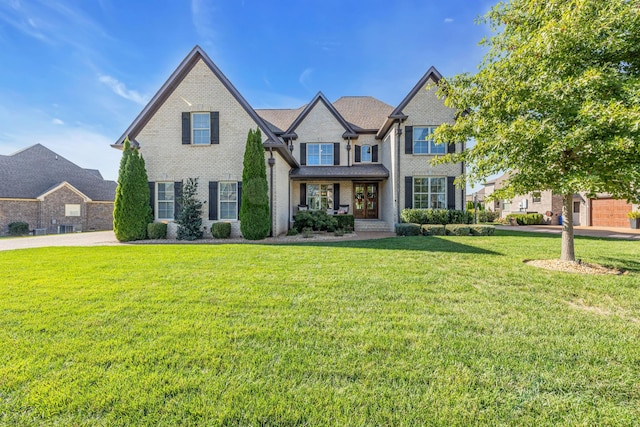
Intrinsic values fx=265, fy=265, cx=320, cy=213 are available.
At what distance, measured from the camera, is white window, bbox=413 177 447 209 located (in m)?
14.4

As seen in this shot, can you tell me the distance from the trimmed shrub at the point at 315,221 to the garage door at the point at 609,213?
1897cm

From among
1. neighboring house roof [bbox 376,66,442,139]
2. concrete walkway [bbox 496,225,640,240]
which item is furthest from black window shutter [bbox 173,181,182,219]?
concrete walkway [bbox 496,225,640,240]

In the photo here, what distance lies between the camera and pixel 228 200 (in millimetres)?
12242

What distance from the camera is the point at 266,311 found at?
12.0ft

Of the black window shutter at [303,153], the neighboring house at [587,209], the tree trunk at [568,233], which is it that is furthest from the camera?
the neighboring house at [587,209]

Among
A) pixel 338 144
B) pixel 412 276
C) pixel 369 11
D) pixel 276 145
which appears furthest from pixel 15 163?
pixel 412 276

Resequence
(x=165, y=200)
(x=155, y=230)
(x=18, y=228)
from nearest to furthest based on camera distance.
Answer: (x=155, y=230) < (x=165, y=200) < (x=18, y=228)

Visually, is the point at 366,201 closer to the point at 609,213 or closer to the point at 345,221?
the point at 345,221

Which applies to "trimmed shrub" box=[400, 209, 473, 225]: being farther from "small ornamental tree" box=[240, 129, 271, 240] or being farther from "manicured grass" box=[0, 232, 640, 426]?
"manicured grass" box=[0, 232, 640, 426]

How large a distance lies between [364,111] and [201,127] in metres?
11.3

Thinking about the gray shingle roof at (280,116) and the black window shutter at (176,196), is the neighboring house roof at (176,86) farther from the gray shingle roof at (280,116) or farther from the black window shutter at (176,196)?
the gray shingle roof at (280,116)

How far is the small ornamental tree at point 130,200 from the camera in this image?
1120cm

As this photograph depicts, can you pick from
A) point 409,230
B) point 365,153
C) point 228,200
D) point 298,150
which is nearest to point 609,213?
point 409,230

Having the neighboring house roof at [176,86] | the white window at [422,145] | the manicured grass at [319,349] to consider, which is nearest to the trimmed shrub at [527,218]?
the white window at [422,145]
